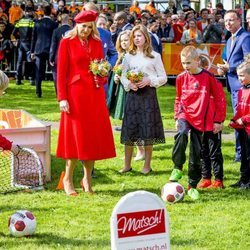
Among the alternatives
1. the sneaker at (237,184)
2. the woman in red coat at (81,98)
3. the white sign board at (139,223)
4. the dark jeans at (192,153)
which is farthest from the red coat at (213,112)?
the white sign board at (139,223)

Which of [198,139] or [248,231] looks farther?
[198,139]

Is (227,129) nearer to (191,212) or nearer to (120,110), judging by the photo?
(120,110)

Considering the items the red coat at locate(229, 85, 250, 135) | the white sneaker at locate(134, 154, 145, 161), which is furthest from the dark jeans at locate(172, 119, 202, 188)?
the white sneaker at locate(134, 154, 145, 161)

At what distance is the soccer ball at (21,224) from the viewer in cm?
734

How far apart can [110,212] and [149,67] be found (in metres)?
2.50

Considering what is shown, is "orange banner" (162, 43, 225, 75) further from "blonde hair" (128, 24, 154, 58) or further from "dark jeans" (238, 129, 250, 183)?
"dark jeans" (238, 129, 250, 183)

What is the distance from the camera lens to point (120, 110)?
39.7 feet

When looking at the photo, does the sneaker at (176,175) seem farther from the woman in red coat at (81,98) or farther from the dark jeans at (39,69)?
the dark jeans at (39,69)

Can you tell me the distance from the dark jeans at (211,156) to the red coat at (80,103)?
1.26 metres

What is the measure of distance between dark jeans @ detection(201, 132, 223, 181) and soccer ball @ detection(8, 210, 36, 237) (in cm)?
280

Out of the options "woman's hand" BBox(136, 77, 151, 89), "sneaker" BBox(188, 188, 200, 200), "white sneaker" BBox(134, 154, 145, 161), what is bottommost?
"white sneaker" BBox(134, 154, 145, 161)

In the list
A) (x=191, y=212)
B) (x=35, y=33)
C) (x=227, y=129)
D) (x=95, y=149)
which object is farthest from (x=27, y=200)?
(x=35, y=33)

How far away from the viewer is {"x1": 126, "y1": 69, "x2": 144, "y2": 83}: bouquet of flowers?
10.1 meters

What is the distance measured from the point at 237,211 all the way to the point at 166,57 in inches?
544
